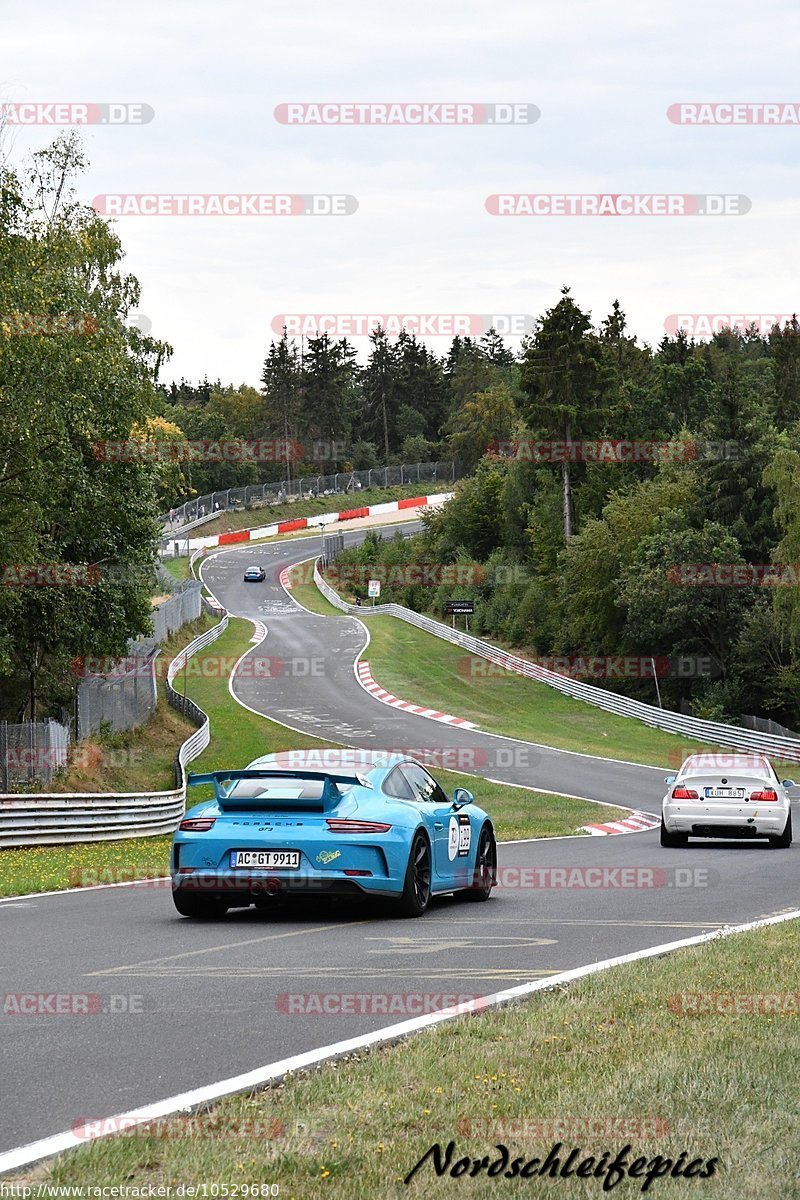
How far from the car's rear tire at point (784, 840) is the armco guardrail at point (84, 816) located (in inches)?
453

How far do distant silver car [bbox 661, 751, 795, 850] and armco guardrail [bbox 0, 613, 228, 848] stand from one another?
10180 mm

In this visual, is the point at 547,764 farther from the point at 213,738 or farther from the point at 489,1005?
the point at 489,1005

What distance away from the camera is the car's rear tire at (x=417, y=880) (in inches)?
473

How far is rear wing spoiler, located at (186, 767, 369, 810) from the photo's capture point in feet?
38.9

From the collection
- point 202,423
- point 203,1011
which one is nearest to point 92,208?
point 203,1011

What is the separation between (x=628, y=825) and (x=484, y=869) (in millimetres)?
14678

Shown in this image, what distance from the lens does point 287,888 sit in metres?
11.6

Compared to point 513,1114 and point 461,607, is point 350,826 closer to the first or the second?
point 513,1114
